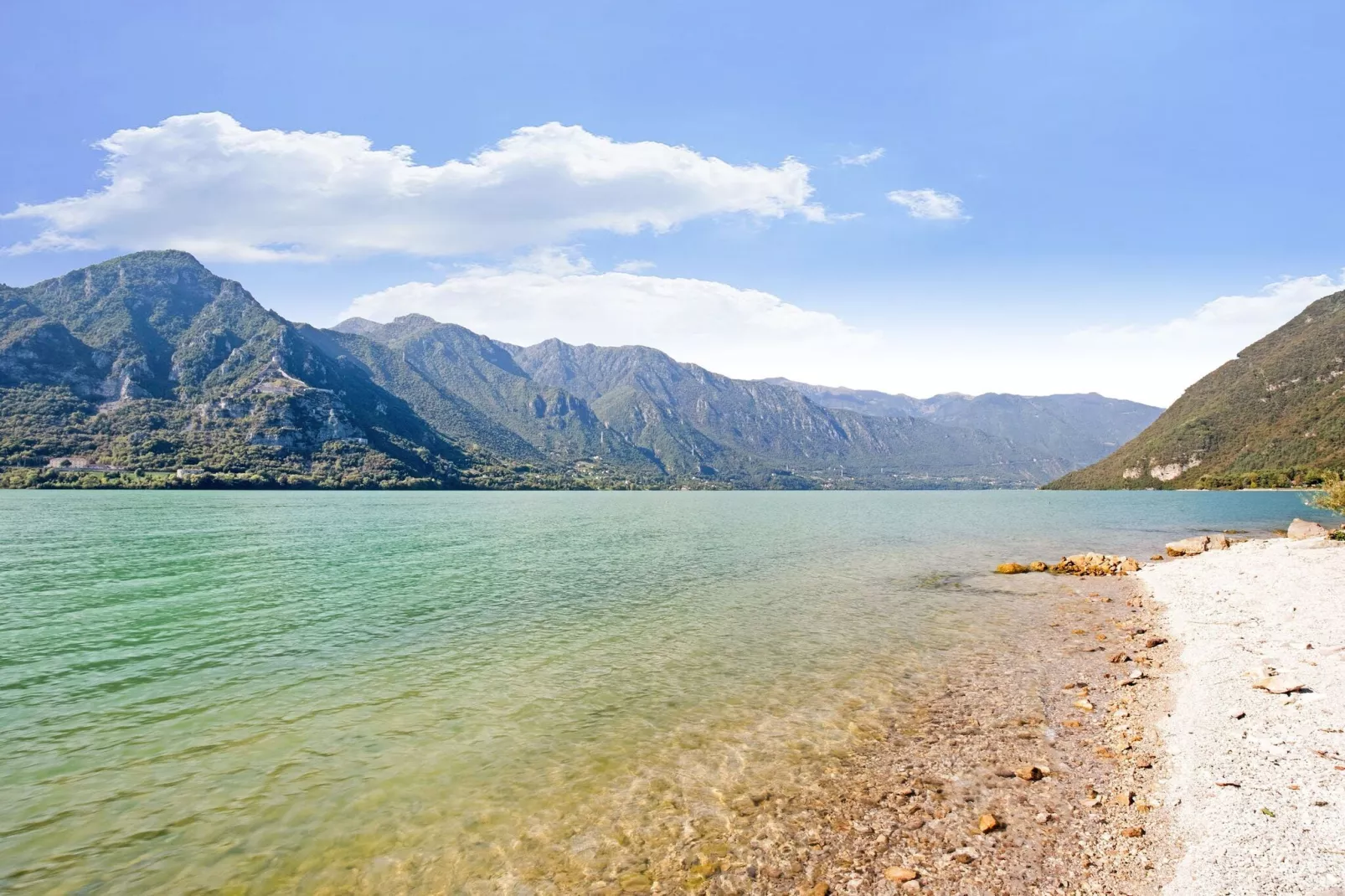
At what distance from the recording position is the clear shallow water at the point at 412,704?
10.7m

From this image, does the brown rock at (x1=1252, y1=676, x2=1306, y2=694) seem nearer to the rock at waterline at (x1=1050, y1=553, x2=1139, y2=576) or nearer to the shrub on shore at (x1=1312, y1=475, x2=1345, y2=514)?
the rock at waterline at (x1=1050, y1=553, x2=1139, y2=576)

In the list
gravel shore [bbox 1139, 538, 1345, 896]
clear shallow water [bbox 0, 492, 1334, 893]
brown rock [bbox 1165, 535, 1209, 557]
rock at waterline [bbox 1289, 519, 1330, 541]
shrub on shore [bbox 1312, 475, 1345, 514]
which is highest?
shrub on shore [bbox 1312, 475, 1345, 514]

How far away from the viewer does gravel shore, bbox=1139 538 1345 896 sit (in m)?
8.59

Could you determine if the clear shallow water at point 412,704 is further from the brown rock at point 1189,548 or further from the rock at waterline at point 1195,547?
the rock at waterline at point 1195,547

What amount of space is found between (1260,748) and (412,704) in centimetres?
1958

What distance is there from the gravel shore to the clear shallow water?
21.7ft

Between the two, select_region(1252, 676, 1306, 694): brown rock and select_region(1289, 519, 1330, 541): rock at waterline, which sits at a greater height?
select_region(1289, 519, 1330, 541): rock at waterline

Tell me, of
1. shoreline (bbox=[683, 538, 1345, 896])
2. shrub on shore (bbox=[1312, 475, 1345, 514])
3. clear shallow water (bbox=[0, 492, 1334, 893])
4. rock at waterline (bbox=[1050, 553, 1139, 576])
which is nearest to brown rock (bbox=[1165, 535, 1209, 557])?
shrub on shore (bbox=[1312, 475, 1345, 514])

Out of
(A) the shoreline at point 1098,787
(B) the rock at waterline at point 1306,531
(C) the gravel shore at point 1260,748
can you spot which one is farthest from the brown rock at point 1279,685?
(B) the rock at waterline at point 1306,531

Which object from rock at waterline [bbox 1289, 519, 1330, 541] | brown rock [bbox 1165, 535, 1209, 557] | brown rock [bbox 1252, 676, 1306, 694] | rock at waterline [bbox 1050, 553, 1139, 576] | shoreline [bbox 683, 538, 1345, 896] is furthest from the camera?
brown rock [bbox 1165, 535, 1209, 557]

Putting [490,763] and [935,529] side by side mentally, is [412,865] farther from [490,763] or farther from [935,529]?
[935,529]

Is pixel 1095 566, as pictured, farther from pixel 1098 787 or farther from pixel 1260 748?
pixel 1098 787

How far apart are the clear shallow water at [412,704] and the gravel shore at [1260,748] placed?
6601 millimetres

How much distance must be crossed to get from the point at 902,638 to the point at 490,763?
17519 millimetres
